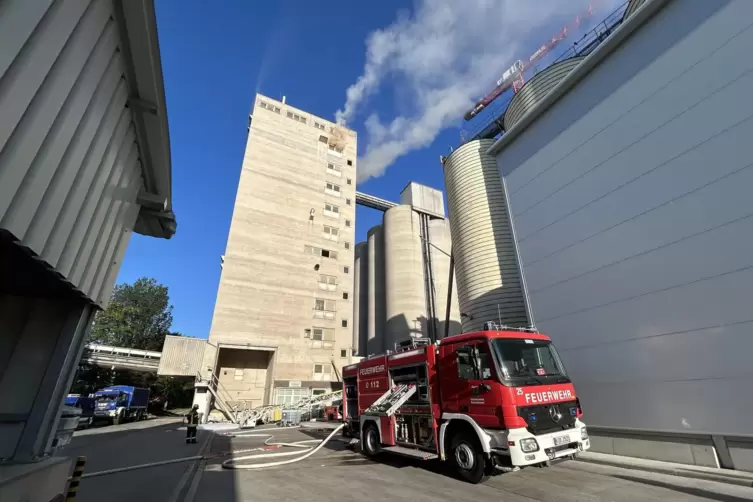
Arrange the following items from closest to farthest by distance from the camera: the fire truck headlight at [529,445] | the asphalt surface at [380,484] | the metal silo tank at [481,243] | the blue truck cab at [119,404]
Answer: the asphalt surface at [380,484] → the fire truck headlight at [529,445] → the metal silo tank at [481,243] → the blue truck cab at [119,404]

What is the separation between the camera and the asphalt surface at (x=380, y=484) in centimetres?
626

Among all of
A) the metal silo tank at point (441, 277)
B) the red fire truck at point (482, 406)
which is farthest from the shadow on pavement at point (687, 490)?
the metal silo tank at point (441, 277)

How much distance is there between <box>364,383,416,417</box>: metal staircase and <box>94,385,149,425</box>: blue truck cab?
85.7ft

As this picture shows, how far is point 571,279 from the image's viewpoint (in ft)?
40.3

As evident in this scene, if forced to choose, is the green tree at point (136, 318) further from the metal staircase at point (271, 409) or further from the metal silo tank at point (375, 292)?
the metal silo tank at point (375, 292)

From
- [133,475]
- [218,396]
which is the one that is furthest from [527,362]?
[218,396]

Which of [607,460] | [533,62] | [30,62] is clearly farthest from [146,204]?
[533,62]

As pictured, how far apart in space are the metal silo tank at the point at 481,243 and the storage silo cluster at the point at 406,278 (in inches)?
557

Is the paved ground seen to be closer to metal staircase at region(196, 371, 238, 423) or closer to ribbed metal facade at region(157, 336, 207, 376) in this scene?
metal staircase at region(196, 371, 238, 423)

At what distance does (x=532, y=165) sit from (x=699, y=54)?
5922 millimetres

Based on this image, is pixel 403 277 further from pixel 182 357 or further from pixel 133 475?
pixel 133 475

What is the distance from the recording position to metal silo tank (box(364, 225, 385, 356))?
1692 inches

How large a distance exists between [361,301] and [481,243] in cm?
2956

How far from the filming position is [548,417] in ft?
23.3
